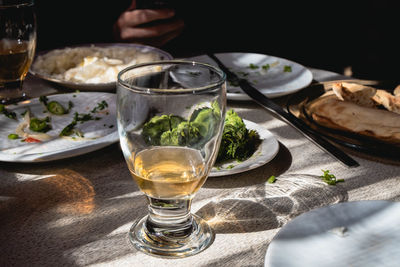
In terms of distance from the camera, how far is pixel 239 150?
0.90m

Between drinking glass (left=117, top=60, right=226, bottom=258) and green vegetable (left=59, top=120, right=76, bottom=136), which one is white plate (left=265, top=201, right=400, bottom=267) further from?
green vegetable (left=59, top=120, right=76, bottom=136)

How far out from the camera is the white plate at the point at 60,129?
0.90m

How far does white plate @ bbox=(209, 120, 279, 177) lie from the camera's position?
83 cm

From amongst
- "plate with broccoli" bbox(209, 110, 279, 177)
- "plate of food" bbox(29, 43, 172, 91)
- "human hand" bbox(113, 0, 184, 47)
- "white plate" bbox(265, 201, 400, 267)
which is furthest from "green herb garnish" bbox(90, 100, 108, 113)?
"human hand" bbox(113, 0, 184, 47)

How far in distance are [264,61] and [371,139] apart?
0.68m

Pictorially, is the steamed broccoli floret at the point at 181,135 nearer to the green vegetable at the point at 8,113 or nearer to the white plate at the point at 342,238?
the white plate at the point at 342,238

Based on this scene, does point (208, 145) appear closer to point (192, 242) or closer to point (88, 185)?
point (192, 242)

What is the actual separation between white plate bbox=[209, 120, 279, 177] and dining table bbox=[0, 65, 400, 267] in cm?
3

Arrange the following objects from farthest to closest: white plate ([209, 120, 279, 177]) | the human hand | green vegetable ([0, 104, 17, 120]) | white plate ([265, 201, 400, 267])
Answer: the human hand, green vegetable ([0, 104, 17, 120]), white plate ([209, 120, 279, 177]), white plate ([265, 201, 400, 267])

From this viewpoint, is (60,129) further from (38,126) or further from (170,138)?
(170,138)

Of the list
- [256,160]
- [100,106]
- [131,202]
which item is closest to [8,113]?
[100,106]

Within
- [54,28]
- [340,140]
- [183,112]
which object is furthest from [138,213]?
[54,28]

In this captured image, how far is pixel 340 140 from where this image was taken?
942 mm

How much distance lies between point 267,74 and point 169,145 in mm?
933
